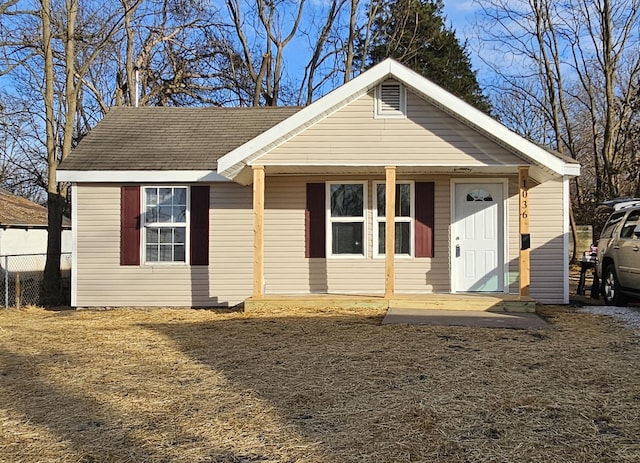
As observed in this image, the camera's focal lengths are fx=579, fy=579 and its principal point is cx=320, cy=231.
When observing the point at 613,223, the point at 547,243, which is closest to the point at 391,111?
the point at 547,243

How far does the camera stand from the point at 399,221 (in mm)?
11195

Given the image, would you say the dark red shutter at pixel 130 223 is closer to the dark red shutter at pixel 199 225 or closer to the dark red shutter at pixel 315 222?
the dark red shutter at pixel 199 225

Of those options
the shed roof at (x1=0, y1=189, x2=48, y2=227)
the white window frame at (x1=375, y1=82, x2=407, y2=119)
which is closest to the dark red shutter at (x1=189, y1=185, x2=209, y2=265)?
the white window frame at (x1=375, y1=82, x2=407, y2=119)

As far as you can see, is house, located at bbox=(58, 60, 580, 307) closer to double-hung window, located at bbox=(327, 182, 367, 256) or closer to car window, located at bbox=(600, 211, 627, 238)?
double-hung window, located at bbox=(327, 182, 367, 256)

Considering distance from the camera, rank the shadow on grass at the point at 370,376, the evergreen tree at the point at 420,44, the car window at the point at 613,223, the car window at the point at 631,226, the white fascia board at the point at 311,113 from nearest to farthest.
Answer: the shadow on grass at the point at 370,376, the white fascia board at the point at 311,113, the car window at the point at 631,226, the car window at the point at 613,223, the evergreen tree at the point at 420,44

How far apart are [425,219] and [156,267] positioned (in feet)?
17.3

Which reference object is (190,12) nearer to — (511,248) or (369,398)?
(511,248)

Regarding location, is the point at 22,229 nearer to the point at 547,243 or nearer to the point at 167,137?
the point at 167,137

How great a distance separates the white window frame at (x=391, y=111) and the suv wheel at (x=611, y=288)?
4.90 m

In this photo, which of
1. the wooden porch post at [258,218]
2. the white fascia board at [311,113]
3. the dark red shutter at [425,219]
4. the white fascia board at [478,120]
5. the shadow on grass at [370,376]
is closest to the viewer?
the shadow on grass at [370,376]

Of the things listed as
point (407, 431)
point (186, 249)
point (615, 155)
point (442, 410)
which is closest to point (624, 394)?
point (442, 410)

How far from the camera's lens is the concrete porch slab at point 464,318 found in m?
8.42

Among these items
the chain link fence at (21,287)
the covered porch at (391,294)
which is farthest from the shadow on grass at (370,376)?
the chain link fence at (21,287)

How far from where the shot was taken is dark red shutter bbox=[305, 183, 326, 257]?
11.2 meters
